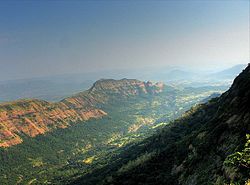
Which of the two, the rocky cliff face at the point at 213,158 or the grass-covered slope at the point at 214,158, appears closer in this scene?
the grass-covered slope at the point at 214,158

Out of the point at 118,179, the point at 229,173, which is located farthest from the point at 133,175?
the point at 229,173

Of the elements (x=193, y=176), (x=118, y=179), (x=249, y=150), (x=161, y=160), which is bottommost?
(x=118, y=179)

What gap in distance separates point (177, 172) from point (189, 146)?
71.3 ft

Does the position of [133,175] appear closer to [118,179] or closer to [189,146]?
[118,179]

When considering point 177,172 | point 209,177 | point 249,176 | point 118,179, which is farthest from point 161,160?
point 249,176

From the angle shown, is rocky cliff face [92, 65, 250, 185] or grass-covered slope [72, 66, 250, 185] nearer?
grass-covered slope [72, 66, 250, 185]

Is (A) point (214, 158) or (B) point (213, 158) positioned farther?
(B) point (213, 158)

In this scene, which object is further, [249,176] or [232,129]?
[232,129]

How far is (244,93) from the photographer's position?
142m

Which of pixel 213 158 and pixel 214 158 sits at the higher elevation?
pixel 214 158

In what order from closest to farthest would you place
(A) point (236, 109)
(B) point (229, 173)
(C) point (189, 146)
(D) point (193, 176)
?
(B) point (229, 173), (D) point (193, 176), (A) point (236, 109), (C) point (189, 146)

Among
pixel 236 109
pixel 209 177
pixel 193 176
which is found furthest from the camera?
pixel 236 109

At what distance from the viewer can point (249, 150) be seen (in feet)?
230

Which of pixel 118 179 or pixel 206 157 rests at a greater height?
pixel 206 157
